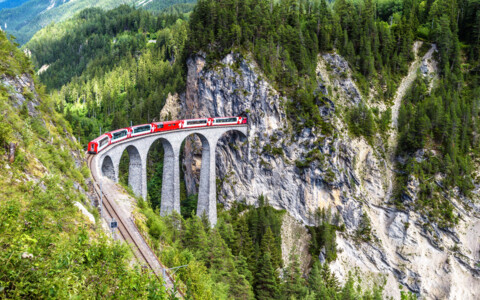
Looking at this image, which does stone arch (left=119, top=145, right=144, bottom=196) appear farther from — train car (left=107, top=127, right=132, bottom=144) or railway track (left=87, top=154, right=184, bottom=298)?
railway track (left=87, top=154, right=184, bottom=298)

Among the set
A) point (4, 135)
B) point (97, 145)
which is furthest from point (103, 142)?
point (4, 135)

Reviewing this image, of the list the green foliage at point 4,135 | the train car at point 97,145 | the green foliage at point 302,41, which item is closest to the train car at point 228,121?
the green foliage at point 302,41

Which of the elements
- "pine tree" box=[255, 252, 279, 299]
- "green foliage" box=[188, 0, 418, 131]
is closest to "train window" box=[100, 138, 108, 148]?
"pine tree" box=[255, 252, 279, 299]

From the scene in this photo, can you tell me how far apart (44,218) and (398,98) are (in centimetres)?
6976

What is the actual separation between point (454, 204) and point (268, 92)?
37.2m

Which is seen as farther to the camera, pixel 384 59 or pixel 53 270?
pixel 384 59

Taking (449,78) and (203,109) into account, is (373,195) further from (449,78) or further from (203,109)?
(203,109)

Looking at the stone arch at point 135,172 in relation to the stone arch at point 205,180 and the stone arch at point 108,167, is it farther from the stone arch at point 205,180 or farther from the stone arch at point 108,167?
the stone arch at point 205,180

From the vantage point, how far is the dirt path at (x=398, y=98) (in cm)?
6216

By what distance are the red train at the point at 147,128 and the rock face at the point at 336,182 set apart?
472cm

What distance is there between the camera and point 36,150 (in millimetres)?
18500

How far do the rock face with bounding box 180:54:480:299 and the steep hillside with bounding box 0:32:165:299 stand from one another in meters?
38.7

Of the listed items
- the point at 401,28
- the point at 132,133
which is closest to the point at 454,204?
the point at 401,28

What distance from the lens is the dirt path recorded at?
62.2 m
